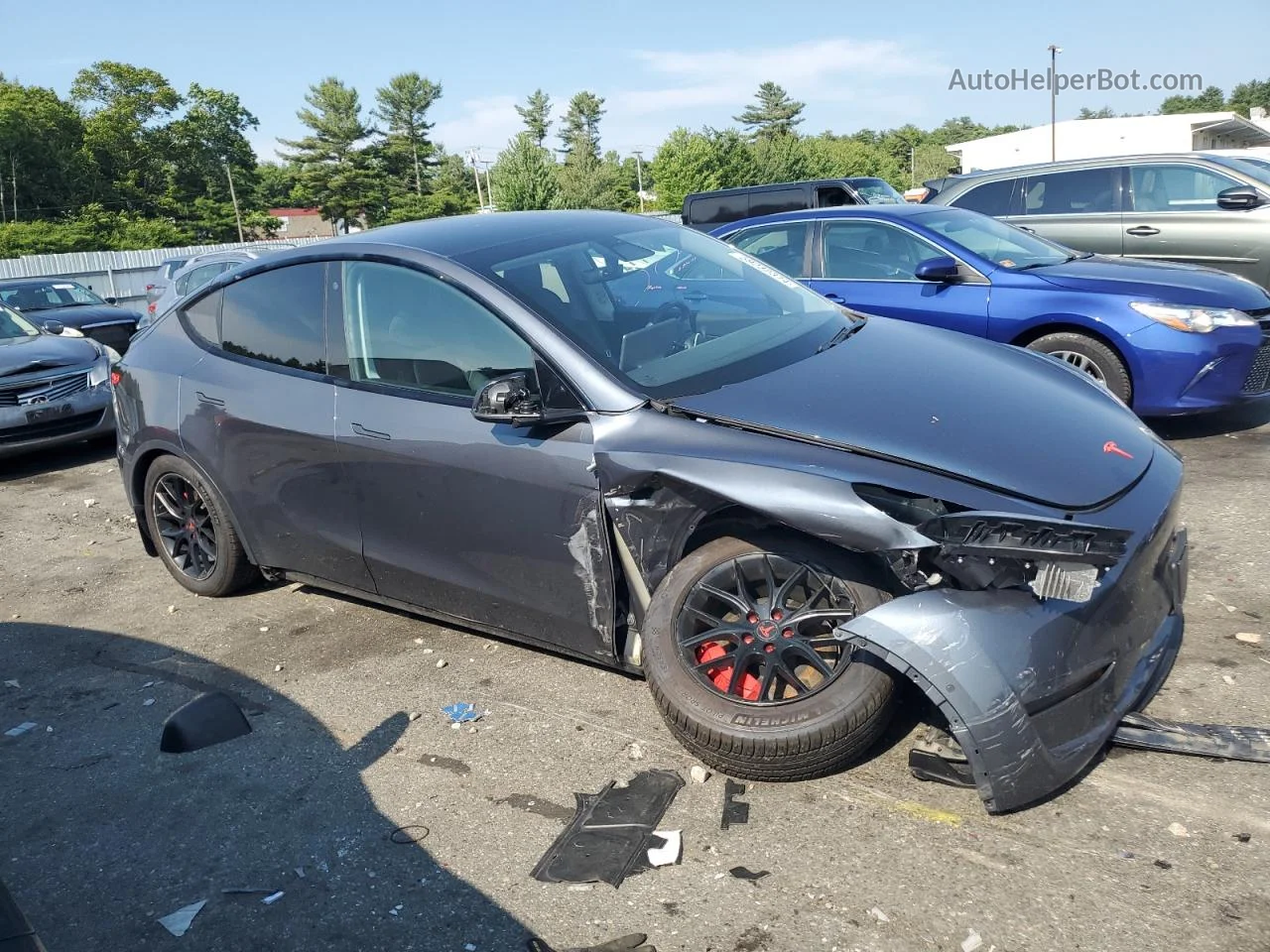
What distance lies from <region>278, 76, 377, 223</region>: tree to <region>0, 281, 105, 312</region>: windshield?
228 feet

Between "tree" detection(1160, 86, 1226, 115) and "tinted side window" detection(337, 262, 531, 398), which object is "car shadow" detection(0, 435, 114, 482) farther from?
"tree" detection(1160, 86, 1226, 115)

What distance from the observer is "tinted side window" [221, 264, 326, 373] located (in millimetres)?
4262

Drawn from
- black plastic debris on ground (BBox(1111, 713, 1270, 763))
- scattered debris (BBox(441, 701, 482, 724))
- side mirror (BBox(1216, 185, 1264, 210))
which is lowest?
scattered debris (BBox(441, 701, 482, 724))

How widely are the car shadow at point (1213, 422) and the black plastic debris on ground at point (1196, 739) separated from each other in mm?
4146

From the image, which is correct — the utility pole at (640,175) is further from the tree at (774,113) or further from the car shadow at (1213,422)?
the car shadow at (1213,422)

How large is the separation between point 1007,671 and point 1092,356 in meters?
4.49

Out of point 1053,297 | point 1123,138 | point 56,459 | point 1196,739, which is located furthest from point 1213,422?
point 1123,138

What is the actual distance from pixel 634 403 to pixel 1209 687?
2.12 metres

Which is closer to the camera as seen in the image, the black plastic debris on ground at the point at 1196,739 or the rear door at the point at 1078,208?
the black plastic debris on ground at the point at 1196,739

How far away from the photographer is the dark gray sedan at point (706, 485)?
2.76 metres

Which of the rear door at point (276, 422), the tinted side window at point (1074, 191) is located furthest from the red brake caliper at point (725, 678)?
the tinted side window at point (1074, 191)

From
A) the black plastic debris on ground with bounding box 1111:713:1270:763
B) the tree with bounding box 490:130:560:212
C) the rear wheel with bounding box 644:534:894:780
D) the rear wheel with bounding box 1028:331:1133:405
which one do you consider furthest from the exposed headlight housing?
the tree with bounding box 490:130:560:212

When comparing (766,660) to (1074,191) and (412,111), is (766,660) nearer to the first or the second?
(1074,191)

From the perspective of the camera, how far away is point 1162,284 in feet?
21.3
